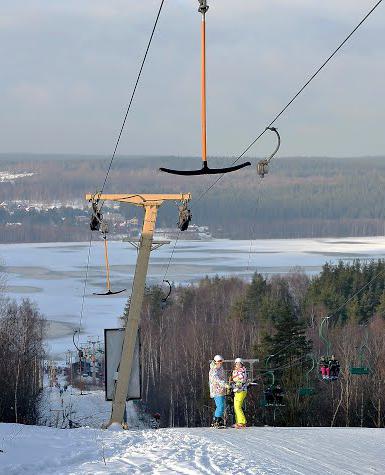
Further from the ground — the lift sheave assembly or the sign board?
the lift sheave assembly

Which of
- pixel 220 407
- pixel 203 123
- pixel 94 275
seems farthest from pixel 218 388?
pixel 94 275

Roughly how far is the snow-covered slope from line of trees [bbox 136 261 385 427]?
10.2 meters

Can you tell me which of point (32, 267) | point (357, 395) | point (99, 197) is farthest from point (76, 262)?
point (99, 197)

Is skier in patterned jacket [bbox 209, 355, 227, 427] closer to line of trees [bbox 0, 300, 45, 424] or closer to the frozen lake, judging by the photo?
line of trees [bbox 0, 300, 45, 424]

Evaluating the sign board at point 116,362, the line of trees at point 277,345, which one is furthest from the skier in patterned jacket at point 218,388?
the line of trees at point 277,345

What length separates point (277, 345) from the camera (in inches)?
1569

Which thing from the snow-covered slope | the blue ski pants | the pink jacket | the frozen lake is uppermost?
the frozen lake

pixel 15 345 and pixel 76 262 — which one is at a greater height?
pixel 76 262

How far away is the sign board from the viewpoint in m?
20.3

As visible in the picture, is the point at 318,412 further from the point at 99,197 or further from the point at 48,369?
the point at 48,369

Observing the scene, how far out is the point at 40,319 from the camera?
71625 millimetres

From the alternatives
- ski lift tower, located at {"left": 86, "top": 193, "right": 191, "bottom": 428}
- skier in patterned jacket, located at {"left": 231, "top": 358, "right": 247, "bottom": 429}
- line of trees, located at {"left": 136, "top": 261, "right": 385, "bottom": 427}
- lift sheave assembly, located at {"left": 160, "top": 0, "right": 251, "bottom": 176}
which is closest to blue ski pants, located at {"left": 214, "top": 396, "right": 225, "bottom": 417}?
skier in patterned jacket, located at {"left": 231, "top": 358, "right": 247, "bottom": 429}

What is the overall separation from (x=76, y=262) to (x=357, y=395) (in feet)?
459

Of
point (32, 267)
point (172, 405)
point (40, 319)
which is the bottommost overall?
point (172, 405)
